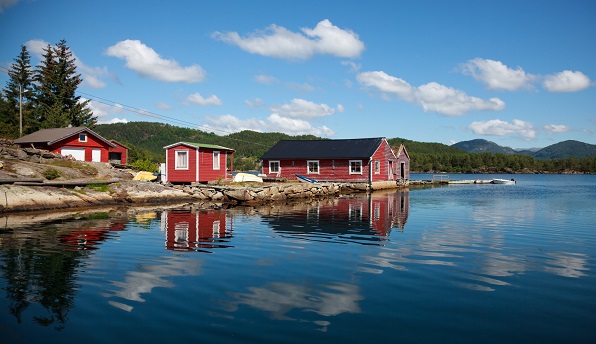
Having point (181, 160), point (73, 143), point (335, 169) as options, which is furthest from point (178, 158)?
point (335, 169)

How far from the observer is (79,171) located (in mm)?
33406

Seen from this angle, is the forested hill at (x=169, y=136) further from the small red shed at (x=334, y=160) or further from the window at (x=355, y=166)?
the window at (x=355, y=166)

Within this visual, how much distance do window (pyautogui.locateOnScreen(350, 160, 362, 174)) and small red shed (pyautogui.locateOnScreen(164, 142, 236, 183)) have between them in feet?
53.9

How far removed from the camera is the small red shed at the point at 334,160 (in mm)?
48344

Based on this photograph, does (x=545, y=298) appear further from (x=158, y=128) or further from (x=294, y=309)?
(x=158, y=128)

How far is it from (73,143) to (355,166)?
30.3 meters

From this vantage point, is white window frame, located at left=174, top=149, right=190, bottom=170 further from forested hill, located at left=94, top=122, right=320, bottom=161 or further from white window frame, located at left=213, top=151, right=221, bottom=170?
forested hill, located at left=94, top=122, right=320, bottom=161

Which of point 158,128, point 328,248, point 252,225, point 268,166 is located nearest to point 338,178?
point 268,166

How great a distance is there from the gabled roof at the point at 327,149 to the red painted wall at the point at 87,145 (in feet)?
58.6

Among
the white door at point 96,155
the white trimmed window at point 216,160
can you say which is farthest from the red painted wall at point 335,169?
the white door at point 96,155

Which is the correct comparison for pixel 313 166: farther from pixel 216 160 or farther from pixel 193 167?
pixel 193 167

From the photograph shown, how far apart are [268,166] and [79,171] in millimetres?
22864

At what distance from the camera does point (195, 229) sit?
17.9 metres

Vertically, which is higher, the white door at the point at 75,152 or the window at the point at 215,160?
the white door at the point at 75,152
